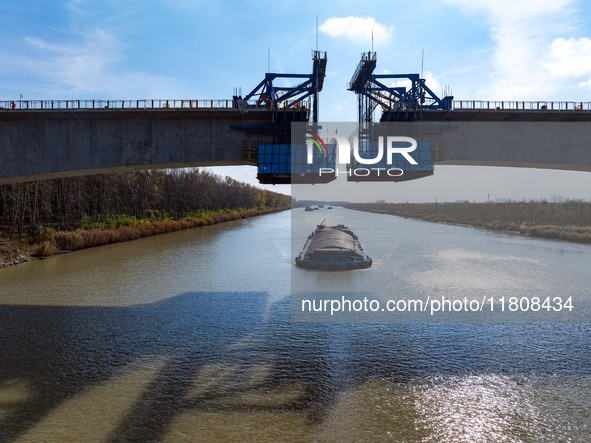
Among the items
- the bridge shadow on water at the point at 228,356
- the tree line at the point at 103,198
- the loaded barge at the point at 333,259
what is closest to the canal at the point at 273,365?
the bridge shadow on water at the point at 228,356

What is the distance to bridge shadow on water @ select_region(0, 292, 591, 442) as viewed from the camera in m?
12.2

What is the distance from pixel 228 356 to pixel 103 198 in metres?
47.8

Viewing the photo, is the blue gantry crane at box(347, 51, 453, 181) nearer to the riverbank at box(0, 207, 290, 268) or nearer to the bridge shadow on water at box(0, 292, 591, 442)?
the bridge shadow on water at box(0, 292, 591, 442)

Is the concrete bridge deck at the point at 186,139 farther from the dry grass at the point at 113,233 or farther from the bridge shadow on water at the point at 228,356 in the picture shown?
the dry grass at the point at 113,233

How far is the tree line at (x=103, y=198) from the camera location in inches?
1836

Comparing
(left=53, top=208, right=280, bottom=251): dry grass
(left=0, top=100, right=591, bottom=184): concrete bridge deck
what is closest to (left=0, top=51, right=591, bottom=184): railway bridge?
(left=0, top=100, right=591, bottom=184): concrete bridge deck

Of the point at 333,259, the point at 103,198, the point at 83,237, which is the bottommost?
the point at 333,259

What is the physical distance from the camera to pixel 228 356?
15797 millimetres

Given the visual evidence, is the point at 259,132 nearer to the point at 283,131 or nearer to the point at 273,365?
the point at 283,131

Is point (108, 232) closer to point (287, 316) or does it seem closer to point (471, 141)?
point (287, 316)

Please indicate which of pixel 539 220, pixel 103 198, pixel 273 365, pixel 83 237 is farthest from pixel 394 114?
pixel 539 220

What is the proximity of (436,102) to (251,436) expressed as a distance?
811 inches

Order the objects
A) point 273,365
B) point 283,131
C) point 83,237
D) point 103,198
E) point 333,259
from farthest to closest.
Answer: point 103,198, point 83,237, point 333,259, point 283,131, point 273,365

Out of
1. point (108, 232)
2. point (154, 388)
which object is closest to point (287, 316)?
point (154, 388)
